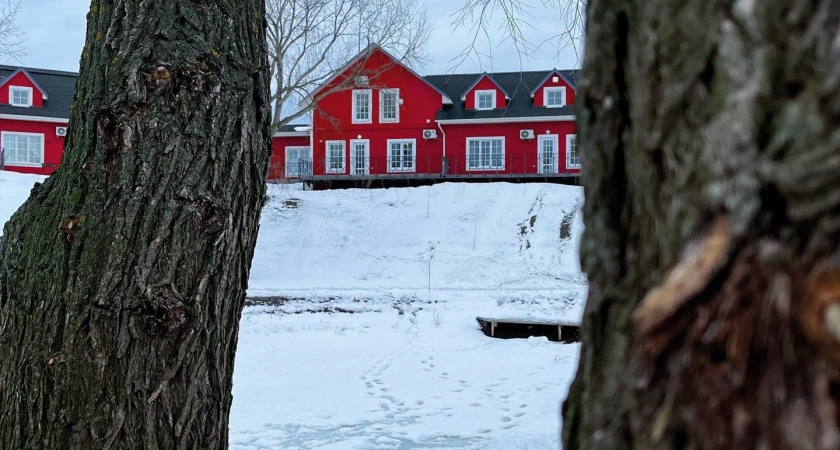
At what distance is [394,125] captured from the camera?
3228 centimetres

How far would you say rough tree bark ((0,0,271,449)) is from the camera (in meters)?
2.43

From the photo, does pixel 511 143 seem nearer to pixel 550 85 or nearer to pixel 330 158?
pixel 550 85

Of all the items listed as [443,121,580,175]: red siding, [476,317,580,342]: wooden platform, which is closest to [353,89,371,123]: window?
[443,121,580,175]: red siding

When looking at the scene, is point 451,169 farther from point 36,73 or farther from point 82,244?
point 82,244

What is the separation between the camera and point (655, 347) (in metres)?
0.67

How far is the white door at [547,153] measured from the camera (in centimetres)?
3091

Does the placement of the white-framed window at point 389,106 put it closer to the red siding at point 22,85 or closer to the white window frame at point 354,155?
the white window frame at point 354,155

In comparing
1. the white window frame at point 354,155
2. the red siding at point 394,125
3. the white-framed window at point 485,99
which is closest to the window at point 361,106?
the red siding at point 394,125

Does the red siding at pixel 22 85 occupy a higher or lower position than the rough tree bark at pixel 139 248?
higher

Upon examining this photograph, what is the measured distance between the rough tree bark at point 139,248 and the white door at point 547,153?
2888 centimetres

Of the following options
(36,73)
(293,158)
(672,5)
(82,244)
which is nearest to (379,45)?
(293,158)

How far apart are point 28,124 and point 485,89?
20573 millimetres

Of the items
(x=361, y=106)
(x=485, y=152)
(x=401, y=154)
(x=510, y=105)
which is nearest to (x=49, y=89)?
(x=361, y=106)

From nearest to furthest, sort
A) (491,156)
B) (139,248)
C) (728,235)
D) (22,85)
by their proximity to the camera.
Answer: (728,235) < (139,248) < (491,156) < (22,85)
